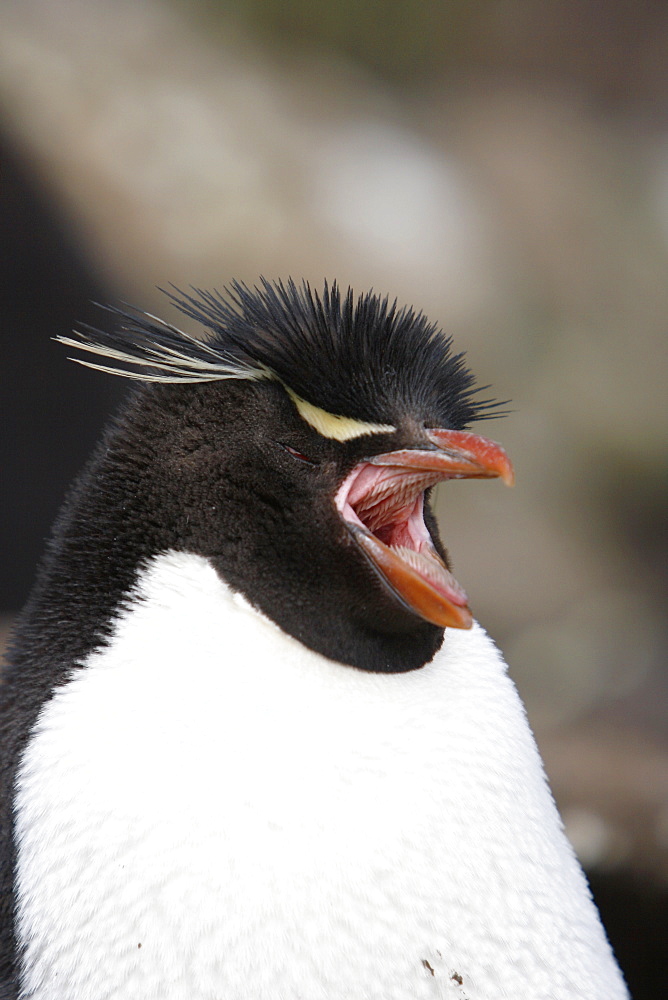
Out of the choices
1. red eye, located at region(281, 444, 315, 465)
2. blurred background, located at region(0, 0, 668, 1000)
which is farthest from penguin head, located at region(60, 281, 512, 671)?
blurred background, located at region(0, 0, 668, 1000)

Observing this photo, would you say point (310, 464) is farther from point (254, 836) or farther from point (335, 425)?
point (254, 836)

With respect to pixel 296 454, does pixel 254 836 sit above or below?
below

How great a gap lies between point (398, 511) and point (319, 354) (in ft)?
0.43

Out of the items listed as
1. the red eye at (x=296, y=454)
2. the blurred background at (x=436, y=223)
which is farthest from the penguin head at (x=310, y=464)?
the blurred background at (x=436, y=223)

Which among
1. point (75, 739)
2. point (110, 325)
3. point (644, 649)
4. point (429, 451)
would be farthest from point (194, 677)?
point (644, 649)

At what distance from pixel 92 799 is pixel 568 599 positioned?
1.94 m

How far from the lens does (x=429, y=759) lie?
0.60 meters

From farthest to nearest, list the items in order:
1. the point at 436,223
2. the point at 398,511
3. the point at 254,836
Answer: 1. the point at 436,223
2. the point at 398,511
3. the point at 254,836

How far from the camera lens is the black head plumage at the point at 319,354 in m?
0.61

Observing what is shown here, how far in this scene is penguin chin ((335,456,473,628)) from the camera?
58cm

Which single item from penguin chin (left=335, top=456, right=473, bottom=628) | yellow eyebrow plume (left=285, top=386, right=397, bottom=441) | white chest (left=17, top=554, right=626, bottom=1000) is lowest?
white chest (left=17, top=554, right=626, bottom=1000)

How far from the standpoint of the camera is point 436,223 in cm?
227

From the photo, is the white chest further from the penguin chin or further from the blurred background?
the blurred background

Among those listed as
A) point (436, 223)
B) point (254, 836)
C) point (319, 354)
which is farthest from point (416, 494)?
point (436, 223)
